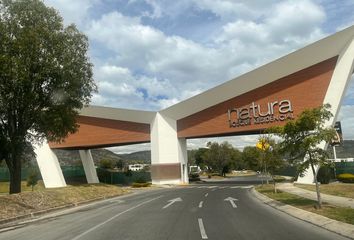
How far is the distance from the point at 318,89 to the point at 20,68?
92.7ft

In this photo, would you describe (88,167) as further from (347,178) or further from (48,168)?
(347,178)

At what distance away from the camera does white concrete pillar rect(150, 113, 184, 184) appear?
171 ft

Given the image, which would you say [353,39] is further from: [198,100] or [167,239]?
[167,239]

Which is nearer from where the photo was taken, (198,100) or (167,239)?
(167,239)

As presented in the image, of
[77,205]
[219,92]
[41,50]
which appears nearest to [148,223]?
[77,205]

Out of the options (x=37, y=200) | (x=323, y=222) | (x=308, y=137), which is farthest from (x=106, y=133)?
(x=323, y=222)

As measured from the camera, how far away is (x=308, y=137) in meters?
16.0

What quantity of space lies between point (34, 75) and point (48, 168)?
31.5 m

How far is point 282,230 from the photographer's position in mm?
11531

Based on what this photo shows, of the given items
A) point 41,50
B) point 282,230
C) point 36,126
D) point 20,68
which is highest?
point 41,50

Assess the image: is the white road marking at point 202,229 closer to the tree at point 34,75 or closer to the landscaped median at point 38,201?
the landscaped median at point 38,201

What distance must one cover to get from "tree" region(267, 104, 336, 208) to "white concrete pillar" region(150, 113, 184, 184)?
35321mm

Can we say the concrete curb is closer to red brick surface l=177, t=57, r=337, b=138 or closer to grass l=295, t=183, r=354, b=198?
grass l=295, t=183, r=354, b=198

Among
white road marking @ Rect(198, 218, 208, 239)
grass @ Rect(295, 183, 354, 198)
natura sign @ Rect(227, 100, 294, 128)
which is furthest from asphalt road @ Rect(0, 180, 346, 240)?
natura sign @ Rect(227, 100, 294, 128)
